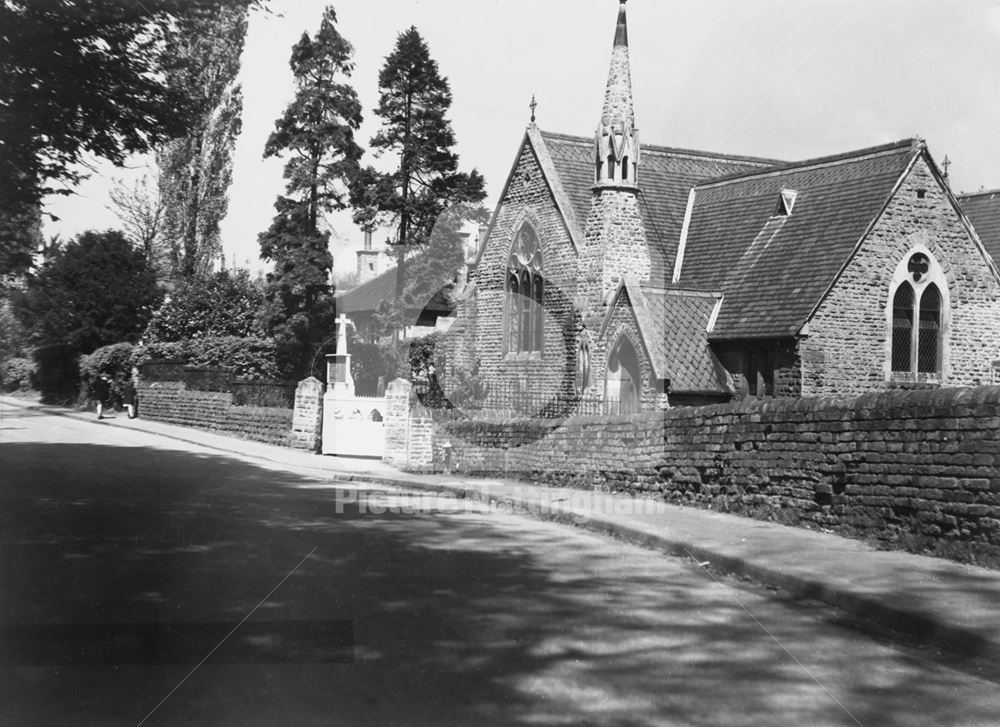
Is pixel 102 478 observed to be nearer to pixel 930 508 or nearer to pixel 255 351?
pixel 930 508

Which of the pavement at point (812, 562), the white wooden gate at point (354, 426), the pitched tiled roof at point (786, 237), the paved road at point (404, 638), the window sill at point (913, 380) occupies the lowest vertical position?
the paved road at point (404, 638)

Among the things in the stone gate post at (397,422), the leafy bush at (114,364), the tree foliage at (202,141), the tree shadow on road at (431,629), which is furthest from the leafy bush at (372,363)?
the tree shadow on road at (431,629)

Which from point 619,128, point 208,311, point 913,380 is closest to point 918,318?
point 913,380

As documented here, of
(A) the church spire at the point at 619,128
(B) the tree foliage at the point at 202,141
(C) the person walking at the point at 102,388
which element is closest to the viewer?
(B) the tree foliage at the point at 202,141

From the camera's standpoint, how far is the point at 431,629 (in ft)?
23.0

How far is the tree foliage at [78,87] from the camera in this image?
10.1 metres

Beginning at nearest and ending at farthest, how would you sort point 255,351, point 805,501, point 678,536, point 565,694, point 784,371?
point 565,694
point 678,536
point 805,501
point 784,371
point 255,351

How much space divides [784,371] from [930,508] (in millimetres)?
13251

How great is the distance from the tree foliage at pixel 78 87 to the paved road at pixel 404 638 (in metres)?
4.03

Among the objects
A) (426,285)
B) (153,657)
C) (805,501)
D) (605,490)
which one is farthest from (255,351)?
(153,657)

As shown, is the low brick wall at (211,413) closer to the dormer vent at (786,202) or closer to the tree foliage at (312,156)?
the tree foliage at (312,156)

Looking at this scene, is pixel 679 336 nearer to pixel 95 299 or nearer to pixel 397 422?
pixel 397 422

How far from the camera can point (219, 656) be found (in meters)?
6.23

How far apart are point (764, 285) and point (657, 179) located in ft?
23.7
